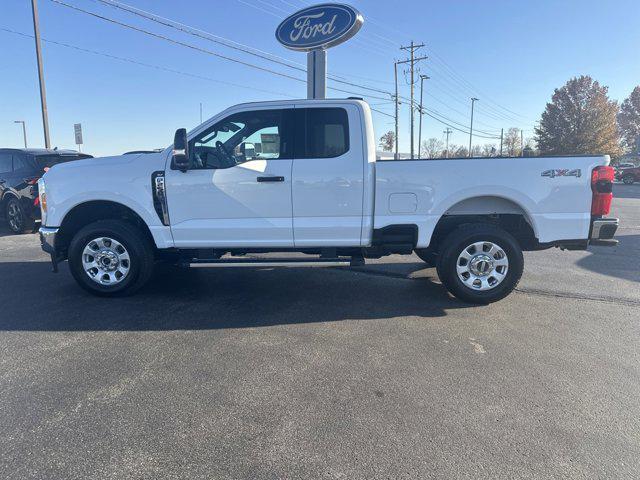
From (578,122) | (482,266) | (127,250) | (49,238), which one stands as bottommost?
(482,266)

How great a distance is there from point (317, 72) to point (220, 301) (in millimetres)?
7513

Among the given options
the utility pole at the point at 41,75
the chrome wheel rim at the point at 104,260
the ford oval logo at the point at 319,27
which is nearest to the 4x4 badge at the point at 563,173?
the chrome wheel rim at the point at 104,260

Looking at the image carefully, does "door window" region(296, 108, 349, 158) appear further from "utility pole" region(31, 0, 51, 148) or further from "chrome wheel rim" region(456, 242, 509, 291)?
"utility pole" region(31, 0, 51, 148)

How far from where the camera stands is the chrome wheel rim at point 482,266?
15.4ft

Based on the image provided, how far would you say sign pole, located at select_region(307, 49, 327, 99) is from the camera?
34.1 ft

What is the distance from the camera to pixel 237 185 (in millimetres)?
4605

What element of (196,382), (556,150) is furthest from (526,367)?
(556,150)

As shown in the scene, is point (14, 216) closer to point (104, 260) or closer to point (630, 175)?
point (104, 260)

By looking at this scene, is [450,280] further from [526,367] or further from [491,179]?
[526,367]

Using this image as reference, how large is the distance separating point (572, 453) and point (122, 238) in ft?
14.9

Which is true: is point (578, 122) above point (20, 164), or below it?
above

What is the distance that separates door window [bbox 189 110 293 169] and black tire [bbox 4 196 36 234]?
6723 mm

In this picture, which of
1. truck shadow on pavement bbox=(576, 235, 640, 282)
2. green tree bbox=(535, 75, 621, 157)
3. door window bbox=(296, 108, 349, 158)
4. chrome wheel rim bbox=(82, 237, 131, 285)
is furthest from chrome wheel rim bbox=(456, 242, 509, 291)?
green tree bbox=(535, 75, 621, 157)

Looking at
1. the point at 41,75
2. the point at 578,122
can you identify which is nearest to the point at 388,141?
the point at 578,122
